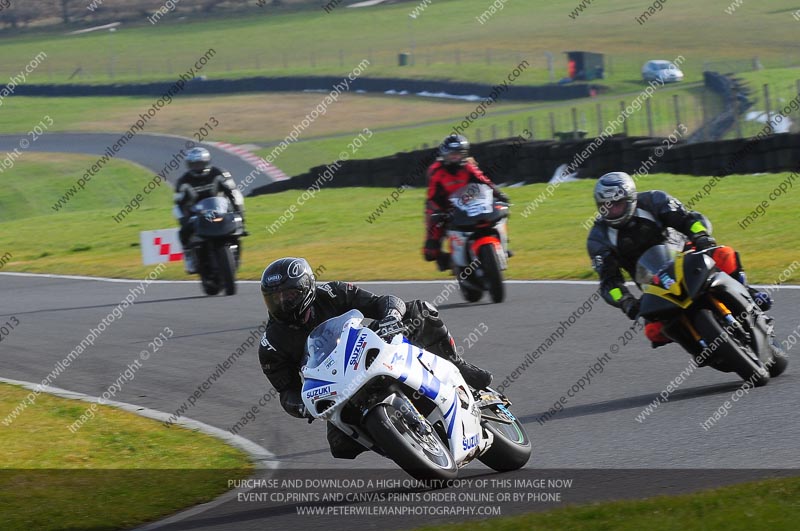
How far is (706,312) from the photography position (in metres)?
8.11

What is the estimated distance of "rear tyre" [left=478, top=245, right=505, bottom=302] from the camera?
1308 cm

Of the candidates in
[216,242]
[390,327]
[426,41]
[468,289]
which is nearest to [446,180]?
[468,289]

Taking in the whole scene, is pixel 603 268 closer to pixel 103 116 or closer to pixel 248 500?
pixel 248 500

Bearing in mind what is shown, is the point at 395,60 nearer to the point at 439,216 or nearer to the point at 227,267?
the point at 227,267

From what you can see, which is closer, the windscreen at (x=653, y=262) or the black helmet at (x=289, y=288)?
the black helmet at (x=289, y=288)

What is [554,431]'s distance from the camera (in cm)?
802

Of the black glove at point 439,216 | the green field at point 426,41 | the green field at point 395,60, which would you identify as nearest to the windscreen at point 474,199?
the black glove at point 439,216

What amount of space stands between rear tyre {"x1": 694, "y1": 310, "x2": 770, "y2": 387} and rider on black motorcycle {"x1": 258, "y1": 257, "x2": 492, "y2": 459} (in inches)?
67.8

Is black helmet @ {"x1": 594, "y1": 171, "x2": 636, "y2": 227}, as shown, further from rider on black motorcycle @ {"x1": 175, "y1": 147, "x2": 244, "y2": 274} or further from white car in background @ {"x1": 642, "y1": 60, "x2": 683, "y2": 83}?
white car in background @ {"x1": 642, "y1": 60, "x2": 683, "y2": 83}

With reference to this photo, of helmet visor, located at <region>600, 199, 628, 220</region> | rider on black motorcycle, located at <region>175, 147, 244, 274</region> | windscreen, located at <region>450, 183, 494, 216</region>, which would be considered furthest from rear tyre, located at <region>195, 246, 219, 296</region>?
helmet visor, located at <region>600, 199, 628, 220</region>

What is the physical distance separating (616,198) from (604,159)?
51.7ft

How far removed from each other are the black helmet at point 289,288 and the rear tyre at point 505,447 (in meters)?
1.25

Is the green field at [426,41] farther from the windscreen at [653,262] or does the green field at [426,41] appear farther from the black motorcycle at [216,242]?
the windscreen at [653,262]

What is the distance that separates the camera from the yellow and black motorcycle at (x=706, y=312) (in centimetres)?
808
